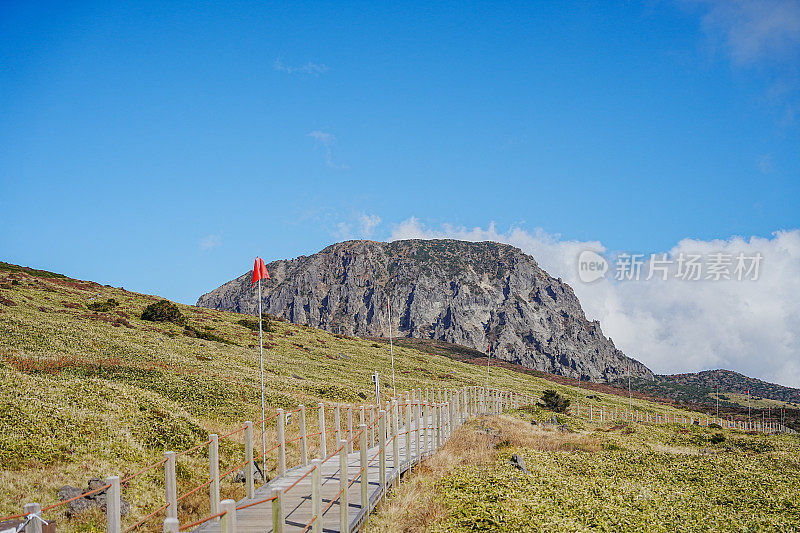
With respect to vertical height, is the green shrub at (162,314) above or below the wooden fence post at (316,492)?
above

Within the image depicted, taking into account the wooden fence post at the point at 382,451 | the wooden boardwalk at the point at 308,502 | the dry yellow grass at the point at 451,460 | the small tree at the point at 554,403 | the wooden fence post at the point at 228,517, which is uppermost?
the wooden fence post at the point at 228,517

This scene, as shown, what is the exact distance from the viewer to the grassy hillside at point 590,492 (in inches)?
475

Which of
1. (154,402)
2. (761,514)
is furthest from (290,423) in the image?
(761,514)

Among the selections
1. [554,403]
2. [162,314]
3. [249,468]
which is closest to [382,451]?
[249,468]

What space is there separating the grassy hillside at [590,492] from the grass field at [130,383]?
5508mm

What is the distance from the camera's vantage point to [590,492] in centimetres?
1499

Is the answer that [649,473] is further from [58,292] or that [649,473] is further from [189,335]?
[58,292]

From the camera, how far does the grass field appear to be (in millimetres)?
15734

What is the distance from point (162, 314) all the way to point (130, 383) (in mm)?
33181

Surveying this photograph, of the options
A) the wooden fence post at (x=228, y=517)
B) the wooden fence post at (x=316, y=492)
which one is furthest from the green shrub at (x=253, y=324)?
the wooden fence post at (x=228, y=517)

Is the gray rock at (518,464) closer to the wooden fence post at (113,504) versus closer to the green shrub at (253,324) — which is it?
the wooden fence post at (113,504)

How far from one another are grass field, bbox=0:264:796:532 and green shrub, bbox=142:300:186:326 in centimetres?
127

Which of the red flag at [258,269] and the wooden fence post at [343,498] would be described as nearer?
the wooden fence post at [343,498]

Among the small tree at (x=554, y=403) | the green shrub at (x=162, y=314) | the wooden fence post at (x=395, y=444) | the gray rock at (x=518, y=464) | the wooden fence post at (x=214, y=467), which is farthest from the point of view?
the green shrub at (x=162, y=314)
